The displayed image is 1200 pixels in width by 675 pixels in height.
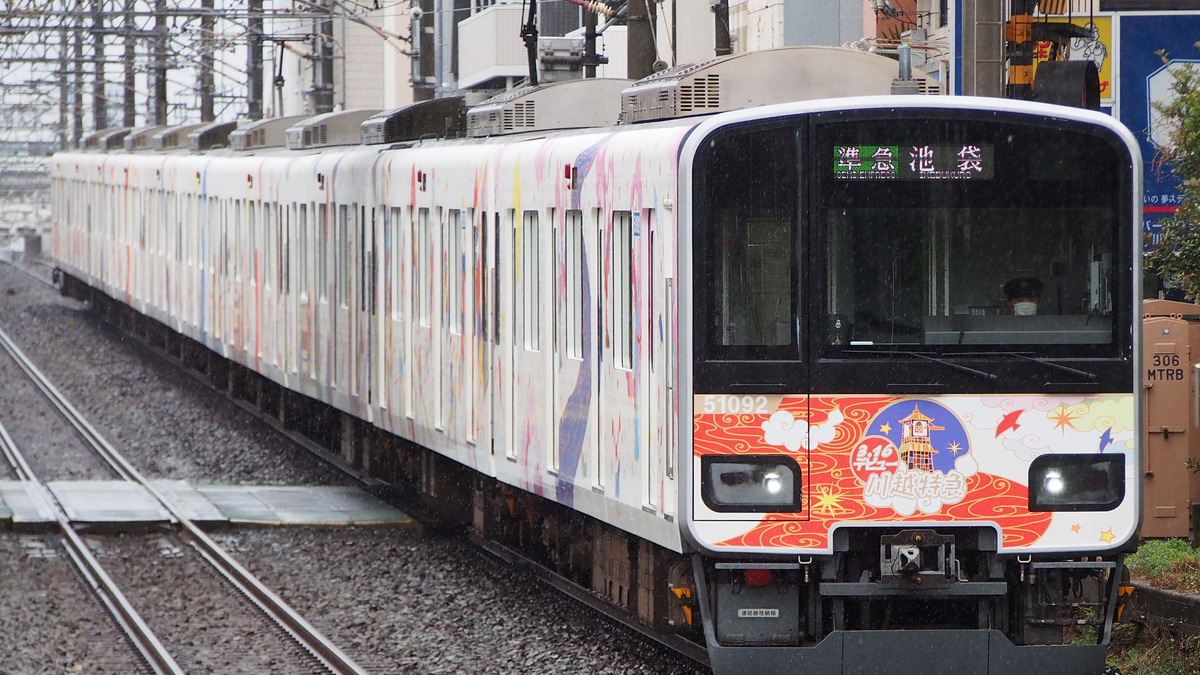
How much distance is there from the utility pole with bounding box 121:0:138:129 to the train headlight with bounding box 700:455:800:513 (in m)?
18.8

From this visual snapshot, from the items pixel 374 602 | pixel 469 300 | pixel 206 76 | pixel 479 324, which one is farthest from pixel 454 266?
pixel 206 76

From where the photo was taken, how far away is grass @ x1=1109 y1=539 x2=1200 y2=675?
848 centimetres

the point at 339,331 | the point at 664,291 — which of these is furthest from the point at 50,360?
the point at 664,291

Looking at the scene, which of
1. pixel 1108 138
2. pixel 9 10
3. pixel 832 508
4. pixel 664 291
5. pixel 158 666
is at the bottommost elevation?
pixel 158 666

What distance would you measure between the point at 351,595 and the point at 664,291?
14.9 feet

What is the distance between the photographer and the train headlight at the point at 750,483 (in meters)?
7.87

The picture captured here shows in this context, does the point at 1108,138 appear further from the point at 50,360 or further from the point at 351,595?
the point at 50,360

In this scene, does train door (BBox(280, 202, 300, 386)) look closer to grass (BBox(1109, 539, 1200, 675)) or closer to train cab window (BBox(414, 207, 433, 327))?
train cab window (BBox(414, 207, 433, 327))

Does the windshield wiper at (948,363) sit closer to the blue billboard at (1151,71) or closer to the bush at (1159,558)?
the bush at (1159,558)

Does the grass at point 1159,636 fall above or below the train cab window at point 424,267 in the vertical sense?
below

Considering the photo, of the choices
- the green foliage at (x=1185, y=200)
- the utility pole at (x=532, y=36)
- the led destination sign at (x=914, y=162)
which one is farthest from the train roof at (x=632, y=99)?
the green foliage at (x=1185, y=200)

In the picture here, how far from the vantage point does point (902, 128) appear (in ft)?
26.0

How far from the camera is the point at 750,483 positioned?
7887 millimetres

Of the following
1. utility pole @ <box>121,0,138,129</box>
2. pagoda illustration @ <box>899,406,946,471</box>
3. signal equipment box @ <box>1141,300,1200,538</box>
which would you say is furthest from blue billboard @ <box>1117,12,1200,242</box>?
utility pole @ <box>121,0,138,129</box>
